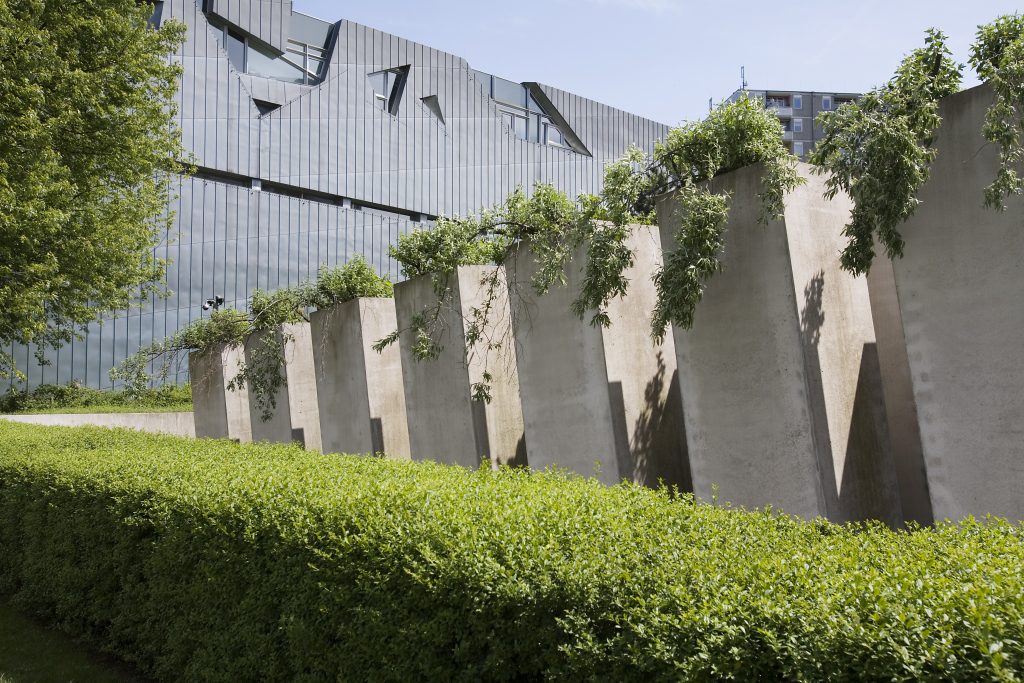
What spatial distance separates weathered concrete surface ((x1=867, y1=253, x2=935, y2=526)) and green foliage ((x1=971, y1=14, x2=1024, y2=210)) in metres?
2.24

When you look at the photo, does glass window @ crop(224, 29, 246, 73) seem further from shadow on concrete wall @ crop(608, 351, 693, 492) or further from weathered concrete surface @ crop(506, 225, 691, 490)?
shadow on concrete wall @ crop(608, 351, 693, 492)

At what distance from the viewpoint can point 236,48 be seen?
36.5m

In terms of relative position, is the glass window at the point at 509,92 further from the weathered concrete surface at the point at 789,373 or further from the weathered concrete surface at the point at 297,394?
the weathered concrete surface at the point at 789,373

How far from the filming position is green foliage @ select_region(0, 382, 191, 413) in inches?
1188

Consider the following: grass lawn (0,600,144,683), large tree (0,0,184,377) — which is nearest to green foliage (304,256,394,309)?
large tree (0,0,184,377)

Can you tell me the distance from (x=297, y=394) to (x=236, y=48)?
25.4 metres

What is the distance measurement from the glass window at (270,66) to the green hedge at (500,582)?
112 ft

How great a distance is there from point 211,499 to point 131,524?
1235 mm

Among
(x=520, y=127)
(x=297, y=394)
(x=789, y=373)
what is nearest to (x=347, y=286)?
(x=297, y=394)

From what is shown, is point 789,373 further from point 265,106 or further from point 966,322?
point 265,106

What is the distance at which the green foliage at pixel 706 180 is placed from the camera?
7.41 metres

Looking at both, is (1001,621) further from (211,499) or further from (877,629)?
(211,499)

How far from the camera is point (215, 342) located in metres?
20.7

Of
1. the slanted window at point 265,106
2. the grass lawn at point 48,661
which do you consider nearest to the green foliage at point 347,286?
the grass lawn at point 48,661
